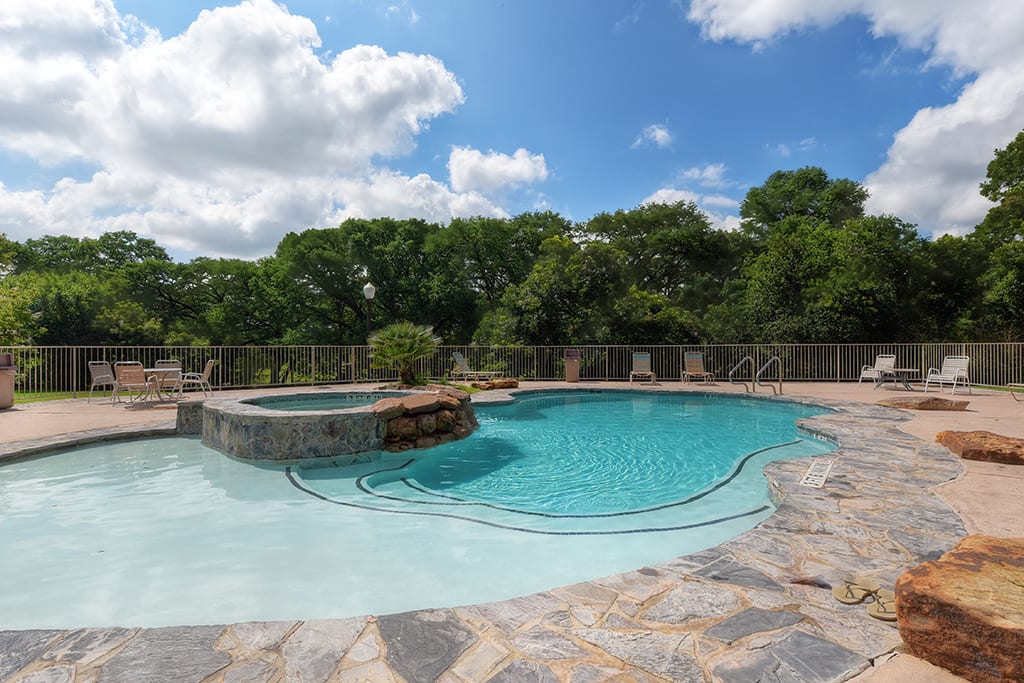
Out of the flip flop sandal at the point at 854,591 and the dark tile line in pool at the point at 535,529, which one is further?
the dark tile line in pool at the point at 535,529

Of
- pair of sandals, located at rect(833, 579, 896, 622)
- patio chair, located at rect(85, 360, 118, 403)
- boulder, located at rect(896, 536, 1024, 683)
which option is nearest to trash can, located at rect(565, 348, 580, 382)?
patio chair, located at rect(85, 360, 118, 403)

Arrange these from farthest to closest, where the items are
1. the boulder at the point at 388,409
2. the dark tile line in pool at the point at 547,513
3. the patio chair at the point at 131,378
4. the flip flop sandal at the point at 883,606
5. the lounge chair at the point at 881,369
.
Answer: the lounge chair at the point at 881,369, the patio chair at the point at 131,378, the boulder at the point at 388,409, the dark tile line in pool at the point at 547,513, the flip flop sandal at the point at 883,606

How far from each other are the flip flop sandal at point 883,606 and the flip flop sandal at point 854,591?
35mm

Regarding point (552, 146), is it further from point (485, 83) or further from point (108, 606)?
point (108, 606)

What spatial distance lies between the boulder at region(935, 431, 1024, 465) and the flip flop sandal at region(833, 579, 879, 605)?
3876 mm

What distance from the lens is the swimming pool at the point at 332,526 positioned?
2734mm

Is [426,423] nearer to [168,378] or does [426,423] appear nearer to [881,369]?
[168,378]

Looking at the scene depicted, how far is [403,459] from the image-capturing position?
19.7 feet

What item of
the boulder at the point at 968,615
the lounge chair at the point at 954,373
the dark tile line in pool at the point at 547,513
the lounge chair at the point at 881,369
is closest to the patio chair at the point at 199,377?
the dark tile line in pool at the point at 547,513

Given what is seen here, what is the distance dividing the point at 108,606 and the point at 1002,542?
4.46 m

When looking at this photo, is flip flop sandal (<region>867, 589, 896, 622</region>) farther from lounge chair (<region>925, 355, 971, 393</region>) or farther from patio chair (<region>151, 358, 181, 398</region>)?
lounge chair (<region>925, 355, 971, 393</region>)

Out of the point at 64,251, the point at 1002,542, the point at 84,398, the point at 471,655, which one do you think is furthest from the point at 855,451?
the point at 64,251

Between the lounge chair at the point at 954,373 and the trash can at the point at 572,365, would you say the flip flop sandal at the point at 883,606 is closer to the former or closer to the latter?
the lounge chair at the point at 954,373

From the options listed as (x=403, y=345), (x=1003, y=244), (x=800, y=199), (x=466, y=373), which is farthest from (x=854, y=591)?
(x=800, y=199)
